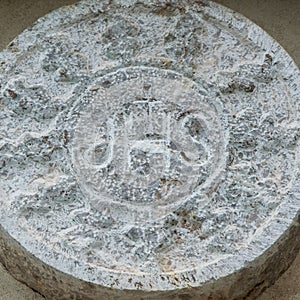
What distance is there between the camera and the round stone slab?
3.49m

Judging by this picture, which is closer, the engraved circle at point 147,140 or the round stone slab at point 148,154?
the round stone slab at point 148,154

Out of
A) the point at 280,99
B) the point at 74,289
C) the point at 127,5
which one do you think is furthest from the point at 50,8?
the point at 74,289

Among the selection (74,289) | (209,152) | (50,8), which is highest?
(50,8)

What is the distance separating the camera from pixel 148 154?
3715 mm

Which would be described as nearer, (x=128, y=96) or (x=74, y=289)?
(x=74, y=289)

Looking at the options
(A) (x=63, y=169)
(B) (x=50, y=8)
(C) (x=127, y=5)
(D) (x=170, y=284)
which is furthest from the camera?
(B) (x=50, y=8)

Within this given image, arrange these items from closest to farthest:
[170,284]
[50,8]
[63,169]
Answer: [170,284] → [63,169] → [50,8]

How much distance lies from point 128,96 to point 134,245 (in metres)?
0.58

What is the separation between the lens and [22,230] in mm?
3535

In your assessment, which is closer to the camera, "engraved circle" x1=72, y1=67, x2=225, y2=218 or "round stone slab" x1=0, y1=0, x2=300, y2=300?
"round stone slab" x1=0, y1=0, x2=300, y2=300

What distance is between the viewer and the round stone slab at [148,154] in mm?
3486

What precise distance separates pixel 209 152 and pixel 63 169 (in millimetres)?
471

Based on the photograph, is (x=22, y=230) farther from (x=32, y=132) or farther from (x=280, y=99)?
(x=280, y=99)

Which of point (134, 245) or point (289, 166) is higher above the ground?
point (289, 166)
